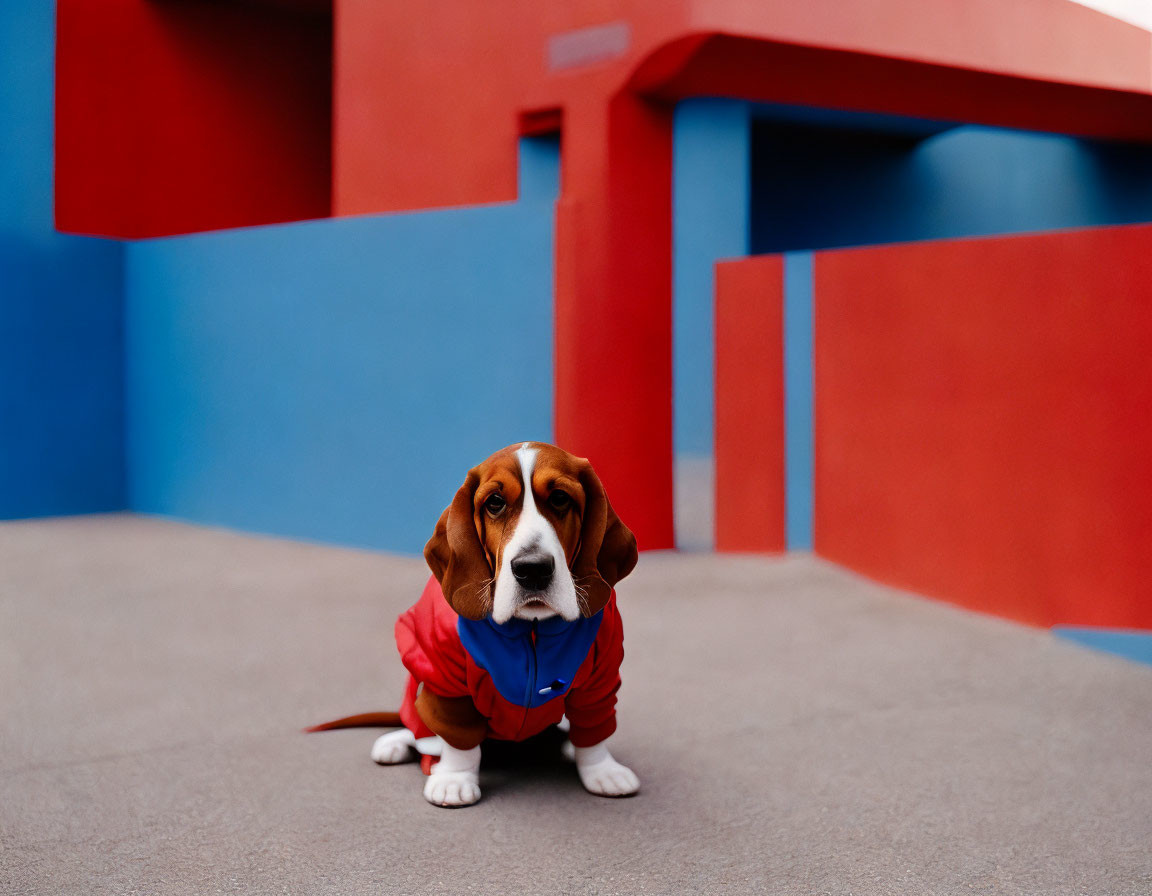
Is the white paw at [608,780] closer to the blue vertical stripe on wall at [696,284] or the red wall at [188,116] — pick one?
the blue vertical stripe on wall at [696,284]

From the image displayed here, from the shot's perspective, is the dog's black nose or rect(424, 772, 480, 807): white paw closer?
the dog's black nose

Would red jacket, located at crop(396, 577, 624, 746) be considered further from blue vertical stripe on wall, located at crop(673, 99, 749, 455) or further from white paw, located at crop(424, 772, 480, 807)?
blue vertical stripe on wall, located at crop(673, 99, 749, 455)

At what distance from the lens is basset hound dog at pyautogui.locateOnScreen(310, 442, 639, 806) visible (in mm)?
2203

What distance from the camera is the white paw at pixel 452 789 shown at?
2520mm

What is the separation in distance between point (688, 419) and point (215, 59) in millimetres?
5644

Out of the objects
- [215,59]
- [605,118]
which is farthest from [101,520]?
[605,118]

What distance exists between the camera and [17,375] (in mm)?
7918

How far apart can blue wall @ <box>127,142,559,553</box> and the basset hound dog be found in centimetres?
368

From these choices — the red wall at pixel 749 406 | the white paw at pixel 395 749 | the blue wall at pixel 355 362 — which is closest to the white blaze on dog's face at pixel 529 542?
the white paw at pixel 395 749

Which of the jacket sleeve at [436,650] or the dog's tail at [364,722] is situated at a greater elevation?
the jacket sleeve at [436,650]

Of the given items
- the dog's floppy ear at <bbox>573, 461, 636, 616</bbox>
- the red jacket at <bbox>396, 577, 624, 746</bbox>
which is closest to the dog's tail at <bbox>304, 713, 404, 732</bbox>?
the red jacket at <bbox>396, 577, 624, 746</bbox>

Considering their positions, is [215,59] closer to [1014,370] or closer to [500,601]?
[1014,370]

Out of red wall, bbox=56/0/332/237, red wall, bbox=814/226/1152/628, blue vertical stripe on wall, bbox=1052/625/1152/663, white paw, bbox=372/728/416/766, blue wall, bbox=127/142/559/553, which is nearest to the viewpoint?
white paw, bbox=372/728/416/766

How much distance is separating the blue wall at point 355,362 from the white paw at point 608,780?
3.59 metres
